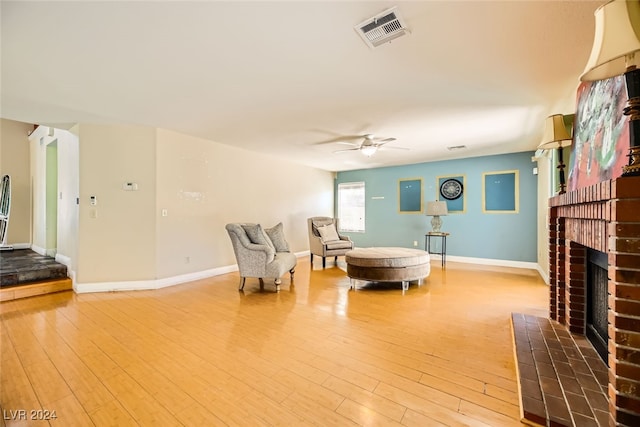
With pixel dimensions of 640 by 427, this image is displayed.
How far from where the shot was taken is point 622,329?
1276mm

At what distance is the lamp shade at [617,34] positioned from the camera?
3.65 ft

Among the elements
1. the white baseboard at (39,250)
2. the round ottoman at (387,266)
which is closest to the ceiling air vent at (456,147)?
the round ottoman at (387,266)

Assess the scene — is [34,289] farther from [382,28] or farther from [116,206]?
[382,28]

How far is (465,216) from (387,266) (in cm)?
352

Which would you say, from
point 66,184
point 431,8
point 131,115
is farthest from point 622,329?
point 66,184

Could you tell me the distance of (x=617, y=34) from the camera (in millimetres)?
1133

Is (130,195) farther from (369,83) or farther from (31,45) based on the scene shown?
(369,83)

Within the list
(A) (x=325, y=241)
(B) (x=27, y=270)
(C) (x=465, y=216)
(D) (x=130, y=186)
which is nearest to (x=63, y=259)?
(B) (x=27, y=270)

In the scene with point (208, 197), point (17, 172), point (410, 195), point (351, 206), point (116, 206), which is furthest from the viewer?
point (351, 206)

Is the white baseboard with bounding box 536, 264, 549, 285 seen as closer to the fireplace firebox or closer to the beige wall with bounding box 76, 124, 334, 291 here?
the fireplace firebox

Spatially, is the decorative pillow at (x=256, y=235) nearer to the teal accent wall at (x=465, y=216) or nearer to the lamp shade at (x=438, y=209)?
the lamp shade at (x=438, y=209)

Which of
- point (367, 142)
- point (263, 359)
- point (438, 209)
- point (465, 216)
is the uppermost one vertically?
point (367, 142)

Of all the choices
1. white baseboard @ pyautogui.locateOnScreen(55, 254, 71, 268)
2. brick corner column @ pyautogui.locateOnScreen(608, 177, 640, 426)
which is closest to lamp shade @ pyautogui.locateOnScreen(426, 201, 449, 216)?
brick corner column @ pyautogui.locateOnScreen(608, 177, 640, 426)

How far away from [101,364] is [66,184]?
3.90 metres
